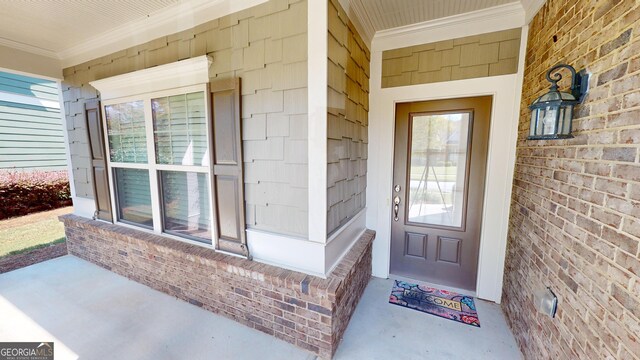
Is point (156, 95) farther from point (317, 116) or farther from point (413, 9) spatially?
point (413, 9)

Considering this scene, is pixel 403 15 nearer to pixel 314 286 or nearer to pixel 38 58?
pixel 314 286

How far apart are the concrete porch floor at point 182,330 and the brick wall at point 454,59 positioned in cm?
233

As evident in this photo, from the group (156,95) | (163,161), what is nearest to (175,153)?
(163,161)

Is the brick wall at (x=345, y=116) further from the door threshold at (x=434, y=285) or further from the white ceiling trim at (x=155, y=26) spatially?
the door threshold at (x=434, y=285)

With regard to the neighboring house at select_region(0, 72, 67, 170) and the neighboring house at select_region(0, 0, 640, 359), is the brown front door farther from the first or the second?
the neighboring house at select_region(0, 72, 67, 170)

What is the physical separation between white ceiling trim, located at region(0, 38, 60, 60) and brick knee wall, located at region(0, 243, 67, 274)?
2.77m

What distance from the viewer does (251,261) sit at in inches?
80.7

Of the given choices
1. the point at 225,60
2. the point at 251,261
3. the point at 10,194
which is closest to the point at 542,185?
the point at 251,261

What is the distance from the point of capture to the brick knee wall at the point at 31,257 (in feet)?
10.3

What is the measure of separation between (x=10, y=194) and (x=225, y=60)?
6.71 meters

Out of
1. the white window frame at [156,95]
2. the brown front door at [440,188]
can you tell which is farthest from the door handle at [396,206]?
the white window frame at [156,95]

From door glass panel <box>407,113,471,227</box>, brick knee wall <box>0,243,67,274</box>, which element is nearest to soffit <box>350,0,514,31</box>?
door glass panel <box>407,113,471,227</box>

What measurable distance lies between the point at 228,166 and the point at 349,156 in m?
1.09

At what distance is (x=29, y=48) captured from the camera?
2883 millimetres
